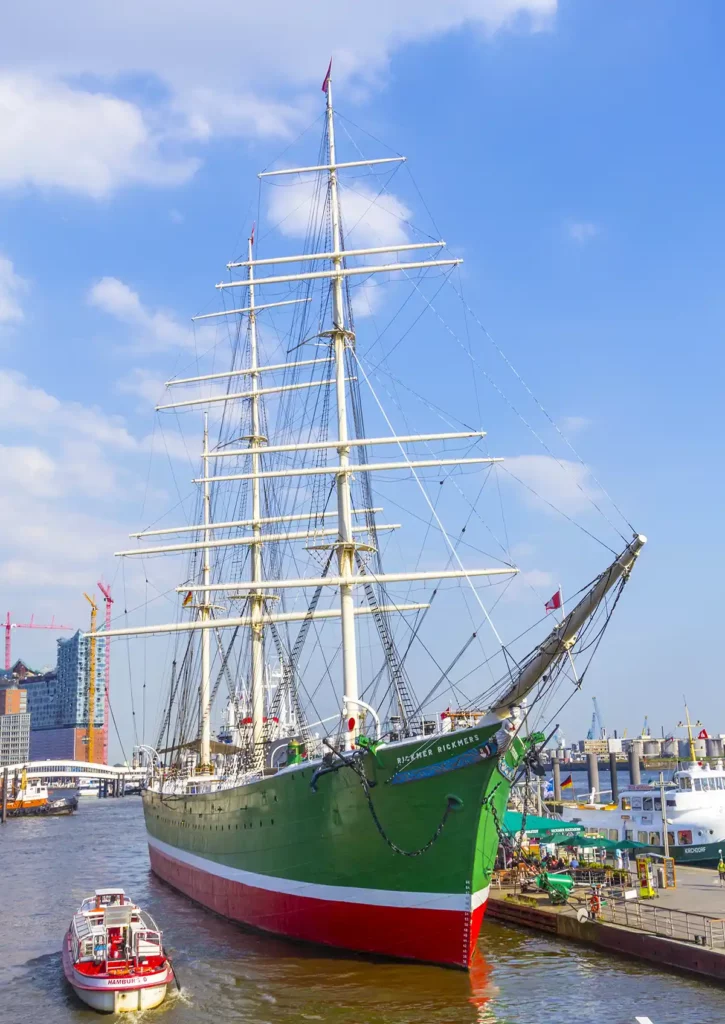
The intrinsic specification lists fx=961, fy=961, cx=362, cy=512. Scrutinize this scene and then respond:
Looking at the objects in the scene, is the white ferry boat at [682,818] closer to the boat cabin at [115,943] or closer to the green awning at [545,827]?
the green awning at [545,827]

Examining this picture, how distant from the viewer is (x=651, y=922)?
903 inches

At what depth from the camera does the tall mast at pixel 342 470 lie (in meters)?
28.5

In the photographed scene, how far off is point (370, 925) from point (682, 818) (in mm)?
20022

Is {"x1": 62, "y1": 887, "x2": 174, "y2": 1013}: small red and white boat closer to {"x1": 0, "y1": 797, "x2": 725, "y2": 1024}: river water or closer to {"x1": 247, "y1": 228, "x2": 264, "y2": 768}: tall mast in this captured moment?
{"x1": 0, "y1": 797, "x2": 725, "y2": 1024}: river water

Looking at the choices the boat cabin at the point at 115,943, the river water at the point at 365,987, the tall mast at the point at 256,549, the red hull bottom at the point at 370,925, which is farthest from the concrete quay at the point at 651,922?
the tall mast at the point at 256,549

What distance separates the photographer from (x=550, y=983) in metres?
21.0

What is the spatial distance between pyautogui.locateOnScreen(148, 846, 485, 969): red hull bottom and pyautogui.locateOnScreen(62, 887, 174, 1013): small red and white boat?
3.97 metres

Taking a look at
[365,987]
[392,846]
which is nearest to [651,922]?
[392,846]

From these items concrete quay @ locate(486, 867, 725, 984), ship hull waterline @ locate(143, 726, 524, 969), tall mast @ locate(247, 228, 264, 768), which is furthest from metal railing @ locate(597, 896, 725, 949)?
tall mast @ locate(247, 228, 264, 768)

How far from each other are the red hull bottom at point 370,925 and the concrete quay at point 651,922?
11.6 ft

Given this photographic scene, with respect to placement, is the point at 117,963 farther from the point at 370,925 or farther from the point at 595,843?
the point at 595,843

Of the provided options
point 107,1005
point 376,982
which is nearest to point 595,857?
point 376,982

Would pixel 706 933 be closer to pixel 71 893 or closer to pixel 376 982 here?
pixel 376 982

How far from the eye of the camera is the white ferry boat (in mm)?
36094
